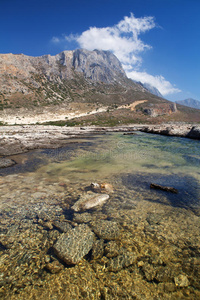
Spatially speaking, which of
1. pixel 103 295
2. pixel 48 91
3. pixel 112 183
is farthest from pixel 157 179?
pixel 48 91

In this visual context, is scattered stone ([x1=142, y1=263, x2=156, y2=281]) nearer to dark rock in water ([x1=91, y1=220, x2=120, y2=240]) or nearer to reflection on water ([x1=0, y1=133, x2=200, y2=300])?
reflection on water ([x1=0, y1=133, x2=200, y2=300])

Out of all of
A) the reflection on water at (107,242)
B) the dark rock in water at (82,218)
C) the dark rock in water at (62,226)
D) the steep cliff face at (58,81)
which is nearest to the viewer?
the reflection on water at (107,242)

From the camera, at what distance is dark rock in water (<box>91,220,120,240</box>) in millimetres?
4537

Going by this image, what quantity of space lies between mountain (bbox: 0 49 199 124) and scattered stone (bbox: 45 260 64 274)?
A: 2188 inches

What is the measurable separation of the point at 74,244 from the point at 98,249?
0.64 m

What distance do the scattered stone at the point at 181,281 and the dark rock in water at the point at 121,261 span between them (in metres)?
0.93

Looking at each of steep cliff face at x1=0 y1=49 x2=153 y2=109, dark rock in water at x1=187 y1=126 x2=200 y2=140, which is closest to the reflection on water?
dark rock in water at x1=187 y1=126 x2=200 y2=140

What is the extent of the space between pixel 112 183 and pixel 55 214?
3.59 m

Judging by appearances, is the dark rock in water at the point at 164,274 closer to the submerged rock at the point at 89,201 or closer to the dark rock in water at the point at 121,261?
the dark rock in water at the point at 121,261

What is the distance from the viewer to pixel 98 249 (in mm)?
4086

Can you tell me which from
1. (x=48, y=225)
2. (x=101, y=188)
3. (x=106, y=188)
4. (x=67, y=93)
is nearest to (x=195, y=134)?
(x=106, y=188)

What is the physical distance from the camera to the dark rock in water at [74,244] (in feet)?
12.6

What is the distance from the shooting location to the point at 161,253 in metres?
3.99

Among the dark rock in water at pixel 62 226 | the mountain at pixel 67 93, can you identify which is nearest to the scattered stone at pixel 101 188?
the dark rock in water at pixel 62 226
